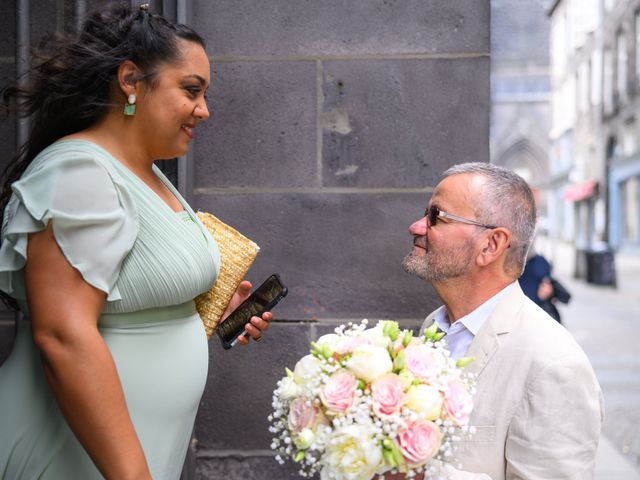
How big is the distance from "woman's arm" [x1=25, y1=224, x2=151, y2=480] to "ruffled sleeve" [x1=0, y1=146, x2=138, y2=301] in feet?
0.09

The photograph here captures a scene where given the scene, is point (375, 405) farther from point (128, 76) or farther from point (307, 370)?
point (128, 76)

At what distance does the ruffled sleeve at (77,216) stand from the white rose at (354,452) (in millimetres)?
632

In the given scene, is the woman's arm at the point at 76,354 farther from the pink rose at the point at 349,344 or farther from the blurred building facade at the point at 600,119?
the blurred building facade at the point at 600,119

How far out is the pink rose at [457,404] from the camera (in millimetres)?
1731

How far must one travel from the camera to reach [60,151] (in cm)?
178

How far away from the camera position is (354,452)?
1.67 metres

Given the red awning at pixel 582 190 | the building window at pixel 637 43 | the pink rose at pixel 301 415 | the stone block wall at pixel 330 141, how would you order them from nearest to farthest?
the pink rose at pixel 301 415
the stone block wall at pixel 330 141
the building window at pixel 637 43
the red awning at pixel 582 190

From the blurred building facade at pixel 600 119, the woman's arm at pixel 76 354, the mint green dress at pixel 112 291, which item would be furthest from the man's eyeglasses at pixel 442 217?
the blurred building facade at pixel 600 119

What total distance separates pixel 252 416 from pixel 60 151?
218cm

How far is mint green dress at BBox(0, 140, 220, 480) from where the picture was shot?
1.70 m

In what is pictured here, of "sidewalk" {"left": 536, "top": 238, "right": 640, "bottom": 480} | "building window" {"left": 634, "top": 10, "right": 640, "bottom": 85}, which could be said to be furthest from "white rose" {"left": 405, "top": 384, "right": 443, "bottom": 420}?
"building window" {"left": 634, "top": 10, "right": 640, "bottom": 85}

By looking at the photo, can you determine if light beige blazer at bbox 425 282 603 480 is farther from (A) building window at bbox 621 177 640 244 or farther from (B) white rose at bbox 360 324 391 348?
(A) building window at bbox 621 177 640 244

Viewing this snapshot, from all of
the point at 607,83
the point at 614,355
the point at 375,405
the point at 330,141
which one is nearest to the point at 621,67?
the point at 607,83

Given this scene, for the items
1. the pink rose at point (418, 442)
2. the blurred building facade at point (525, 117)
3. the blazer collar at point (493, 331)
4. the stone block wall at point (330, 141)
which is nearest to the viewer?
the pink rose at point (418, 442)
